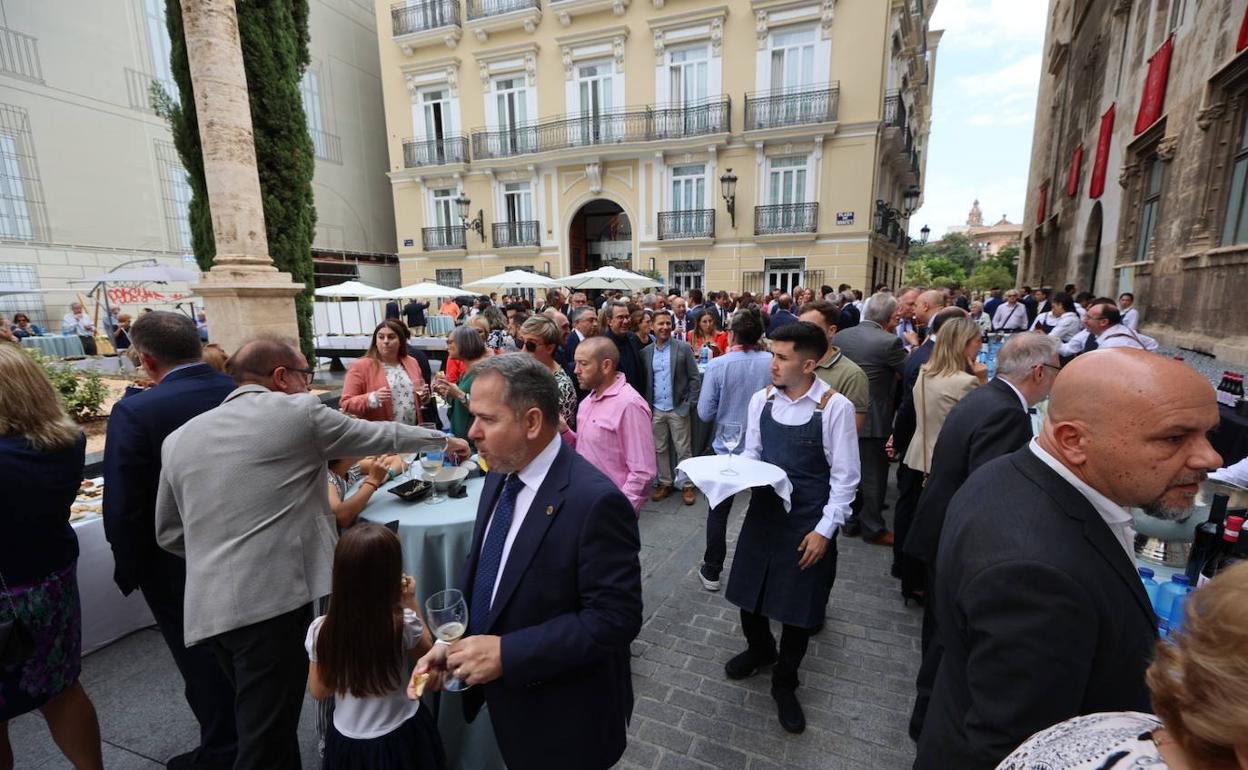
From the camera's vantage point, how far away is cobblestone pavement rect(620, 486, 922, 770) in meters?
2.67

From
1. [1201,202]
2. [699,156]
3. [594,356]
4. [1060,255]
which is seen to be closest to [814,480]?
[594,356]

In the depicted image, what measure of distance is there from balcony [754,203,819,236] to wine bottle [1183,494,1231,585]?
17.8m

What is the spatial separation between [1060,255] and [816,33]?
13031 mm

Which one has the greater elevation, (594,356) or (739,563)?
(594,356)

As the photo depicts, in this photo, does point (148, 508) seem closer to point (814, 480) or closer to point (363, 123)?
point (814, 480)

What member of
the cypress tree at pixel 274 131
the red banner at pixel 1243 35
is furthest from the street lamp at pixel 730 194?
the cypress tree at pixel 274 131

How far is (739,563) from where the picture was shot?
10.1 ft

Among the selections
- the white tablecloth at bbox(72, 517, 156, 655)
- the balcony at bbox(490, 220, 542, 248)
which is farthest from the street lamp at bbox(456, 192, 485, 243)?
the white tablecloth at bbox(72, 517, 156, 655)

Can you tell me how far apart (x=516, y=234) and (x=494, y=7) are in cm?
898

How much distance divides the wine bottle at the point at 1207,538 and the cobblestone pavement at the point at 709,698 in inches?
59.6

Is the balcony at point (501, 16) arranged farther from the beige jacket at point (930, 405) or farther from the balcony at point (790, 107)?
the beige jacket at point (930, 405)

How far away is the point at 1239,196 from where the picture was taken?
7.40 metres

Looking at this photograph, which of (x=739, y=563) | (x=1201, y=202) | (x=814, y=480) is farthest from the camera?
(x=1201, y=202)

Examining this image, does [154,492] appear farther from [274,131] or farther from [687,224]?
[687,224]
